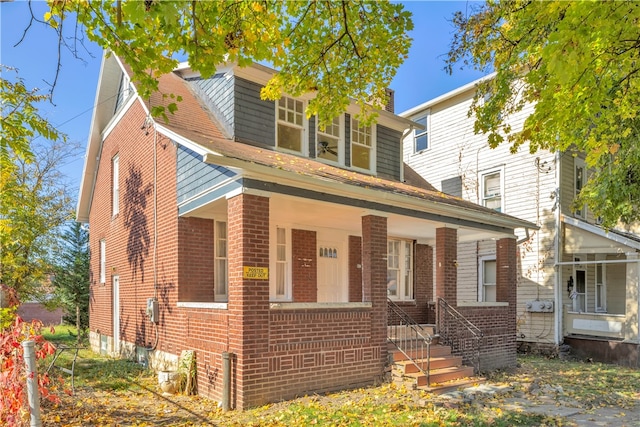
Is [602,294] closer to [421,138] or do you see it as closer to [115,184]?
[421,138]

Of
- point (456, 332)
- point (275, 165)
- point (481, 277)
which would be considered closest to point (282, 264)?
point (275, 165)

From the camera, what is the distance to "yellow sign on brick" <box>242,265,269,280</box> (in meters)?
7.43

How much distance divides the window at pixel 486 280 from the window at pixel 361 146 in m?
6.78

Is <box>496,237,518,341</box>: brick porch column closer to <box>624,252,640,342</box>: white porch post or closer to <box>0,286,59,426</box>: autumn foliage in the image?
<box>624,252,640,342</box>: white porch post

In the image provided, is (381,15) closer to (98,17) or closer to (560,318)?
(98,17)

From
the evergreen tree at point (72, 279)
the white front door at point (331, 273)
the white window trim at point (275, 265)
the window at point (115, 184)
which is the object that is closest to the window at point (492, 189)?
the white front door at point (331, 273)

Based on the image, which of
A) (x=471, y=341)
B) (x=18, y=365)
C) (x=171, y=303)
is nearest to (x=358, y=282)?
(x=471, y=341)

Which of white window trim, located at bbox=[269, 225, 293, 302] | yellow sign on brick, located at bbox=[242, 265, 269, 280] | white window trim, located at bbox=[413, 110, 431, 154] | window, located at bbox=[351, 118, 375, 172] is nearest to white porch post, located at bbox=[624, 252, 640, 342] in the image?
window, located at bbox=[351, 118, 375, 172]

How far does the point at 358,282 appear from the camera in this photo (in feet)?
41.8

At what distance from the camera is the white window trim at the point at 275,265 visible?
11.0 m

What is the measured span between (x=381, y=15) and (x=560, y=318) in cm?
1199

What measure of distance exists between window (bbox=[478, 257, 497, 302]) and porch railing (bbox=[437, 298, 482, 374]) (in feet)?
20.0

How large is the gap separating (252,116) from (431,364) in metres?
6.64

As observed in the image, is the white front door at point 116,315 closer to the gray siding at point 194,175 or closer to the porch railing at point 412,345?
the gray siding at point 194,175
